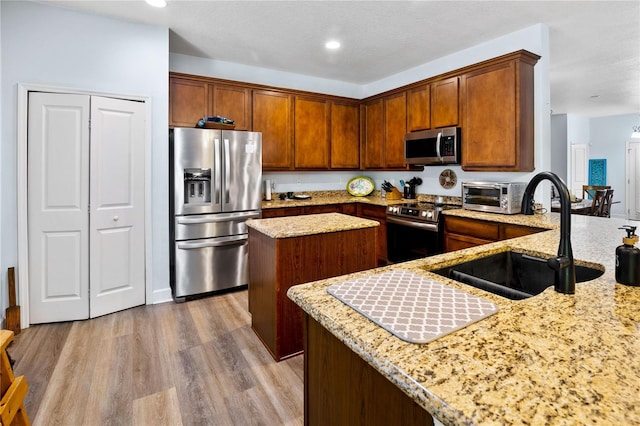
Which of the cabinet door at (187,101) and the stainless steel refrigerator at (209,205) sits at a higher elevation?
the cabinet door at (187,101)

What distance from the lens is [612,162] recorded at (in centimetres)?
842

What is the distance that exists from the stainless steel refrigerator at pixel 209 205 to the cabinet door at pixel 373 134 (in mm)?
1850

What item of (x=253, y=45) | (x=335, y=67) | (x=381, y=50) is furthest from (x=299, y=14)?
(x=335, y=67)

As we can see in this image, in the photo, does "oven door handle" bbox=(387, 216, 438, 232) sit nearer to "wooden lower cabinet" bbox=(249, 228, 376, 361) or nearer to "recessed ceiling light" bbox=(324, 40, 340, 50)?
"wooden lower cabinet" bbox=(249, 228, 376, 361)

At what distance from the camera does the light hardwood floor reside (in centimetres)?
182

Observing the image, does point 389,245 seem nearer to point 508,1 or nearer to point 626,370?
point 508,1

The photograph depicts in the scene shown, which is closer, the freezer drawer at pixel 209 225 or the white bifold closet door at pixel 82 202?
the white bifold closet door at pixel 82 202

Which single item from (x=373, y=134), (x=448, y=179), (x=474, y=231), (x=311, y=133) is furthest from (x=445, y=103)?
(x=311, y=133)

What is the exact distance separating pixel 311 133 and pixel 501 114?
2309 mm

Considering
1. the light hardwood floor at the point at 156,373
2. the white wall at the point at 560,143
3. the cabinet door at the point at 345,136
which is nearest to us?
the light hardwood floor at the point at 156,373

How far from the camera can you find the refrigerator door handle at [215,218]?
3.41 metres

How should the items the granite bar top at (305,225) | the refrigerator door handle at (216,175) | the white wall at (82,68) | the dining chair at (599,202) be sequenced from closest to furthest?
the granite bar top at (305,225), the white wall at (82,68), the refrigerator door handle at (216,175), the dining chair at (599,202)

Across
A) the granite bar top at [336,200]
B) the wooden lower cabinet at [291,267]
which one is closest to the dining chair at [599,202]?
the granite bar top at [336,200]

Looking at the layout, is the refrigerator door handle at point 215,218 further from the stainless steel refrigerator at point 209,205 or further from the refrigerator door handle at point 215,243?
the refrigerator door handle at point 215,243
